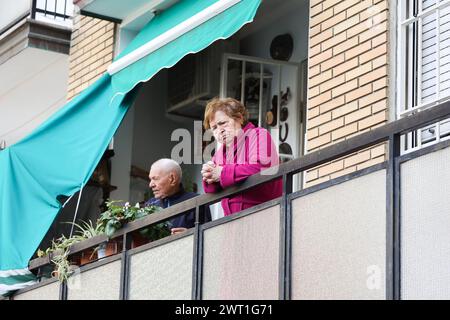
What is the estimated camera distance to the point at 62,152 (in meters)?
Result: 11.9

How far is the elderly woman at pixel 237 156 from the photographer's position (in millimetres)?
8070

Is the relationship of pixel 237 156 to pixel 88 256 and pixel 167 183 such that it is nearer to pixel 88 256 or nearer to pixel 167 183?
pixel 167 183

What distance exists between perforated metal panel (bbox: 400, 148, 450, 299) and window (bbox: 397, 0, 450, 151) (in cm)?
163

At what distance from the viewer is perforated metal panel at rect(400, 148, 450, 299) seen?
6.58 m

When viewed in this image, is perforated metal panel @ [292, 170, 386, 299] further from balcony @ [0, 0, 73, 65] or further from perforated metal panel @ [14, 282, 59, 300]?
balcony @ [0, 0, 73, 65]

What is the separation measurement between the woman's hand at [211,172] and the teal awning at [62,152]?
2604mm

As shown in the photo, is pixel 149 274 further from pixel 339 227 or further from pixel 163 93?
pixel 163 93

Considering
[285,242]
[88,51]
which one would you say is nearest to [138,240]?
[285,242]

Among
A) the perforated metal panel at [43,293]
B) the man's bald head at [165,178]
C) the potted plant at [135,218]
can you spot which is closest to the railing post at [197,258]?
the potted plant at [135,218]

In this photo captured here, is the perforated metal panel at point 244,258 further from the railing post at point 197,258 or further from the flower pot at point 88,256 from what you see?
the flower pot at point 88,256

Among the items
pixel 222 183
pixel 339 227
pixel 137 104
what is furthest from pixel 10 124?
pixel 339 227

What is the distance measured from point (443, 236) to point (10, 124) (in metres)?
9.68

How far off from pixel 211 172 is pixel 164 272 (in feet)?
3.66

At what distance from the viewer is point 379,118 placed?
28.8 feet
